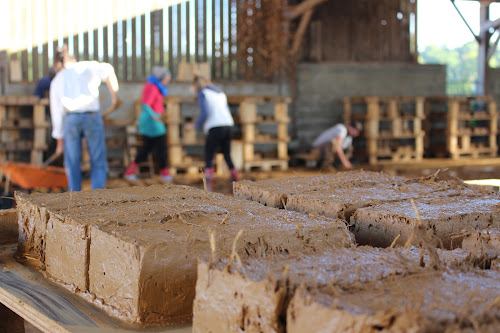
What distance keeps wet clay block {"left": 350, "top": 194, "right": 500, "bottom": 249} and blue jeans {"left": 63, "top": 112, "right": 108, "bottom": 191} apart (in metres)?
4.24

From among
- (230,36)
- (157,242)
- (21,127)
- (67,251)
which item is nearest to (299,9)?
(230,36)

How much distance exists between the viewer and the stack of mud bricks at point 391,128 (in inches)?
508

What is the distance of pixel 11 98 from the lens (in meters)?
10.0

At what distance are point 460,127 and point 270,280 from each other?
1364cm

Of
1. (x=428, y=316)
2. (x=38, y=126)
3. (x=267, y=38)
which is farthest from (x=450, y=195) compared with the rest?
(x=267, y=38)

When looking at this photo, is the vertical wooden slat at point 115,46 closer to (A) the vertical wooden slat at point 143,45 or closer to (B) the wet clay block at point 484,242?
(A) the vertical wooden slat at point 143,45

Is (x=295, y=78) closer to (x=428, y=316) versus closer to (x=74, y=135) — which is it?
(x=74, y=135)

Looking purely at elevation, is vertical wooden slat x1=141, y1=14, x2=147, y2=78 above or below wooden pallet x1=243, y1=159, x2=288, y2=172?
above

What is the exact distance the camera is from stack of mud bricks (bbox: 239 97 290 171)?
11.4 m

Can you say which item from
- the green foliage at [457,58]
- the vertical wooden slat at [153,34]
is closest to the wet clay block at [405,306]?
the vertical wooden slat at [153,34]

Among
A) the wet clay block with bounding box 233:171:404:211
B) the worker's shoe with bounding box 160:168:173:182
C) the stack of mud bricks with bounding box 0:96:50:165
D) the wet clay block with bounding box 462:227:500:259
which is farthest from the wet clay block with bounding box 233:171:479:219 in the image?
the stack of mud bricks with bounding box 0:96:50:165

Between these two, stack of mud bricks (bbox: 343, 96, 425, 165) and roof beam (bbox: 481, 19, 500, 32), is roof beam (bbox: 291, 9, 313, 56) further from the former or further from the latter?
roof beam (bbox: 481, 19, 500, 32)

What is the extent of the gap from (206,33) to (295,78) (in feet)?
7.38

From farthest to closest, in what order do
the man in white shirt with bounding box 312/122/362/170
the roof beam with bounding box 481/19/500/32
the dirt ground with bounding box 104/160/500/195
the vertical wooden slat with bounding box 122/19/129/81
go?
1. the roof beam with bounding box 481/19/500/32
2. the vertical wooden slat with bounding box 122/19/129/81
3. the man in white shirt with bounding box 312/122/362/170
4. the dirt ground with bounding box 104/160/500/195
